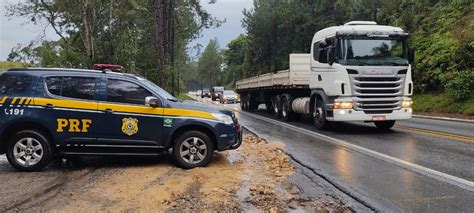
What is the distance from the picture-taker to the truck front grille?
41.4 feet

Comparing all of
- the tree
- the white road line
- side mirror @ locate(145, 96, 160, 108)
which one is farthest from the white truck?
the tree

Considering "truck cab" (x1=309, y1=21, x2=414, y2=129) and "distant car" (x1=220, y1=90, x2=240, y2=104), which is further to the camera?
"distant car" (x1=220, y1=90, x2=240, y2=104)

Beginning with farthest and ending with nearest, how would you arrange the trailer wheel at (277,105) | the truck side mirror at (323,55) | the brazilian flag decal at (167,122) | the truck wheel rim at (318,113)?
the trailer wheel at (277,105), the truck wheel rim at (318,113), the truck side mirror at (323,55), the brazilian flag decal at (167,122)

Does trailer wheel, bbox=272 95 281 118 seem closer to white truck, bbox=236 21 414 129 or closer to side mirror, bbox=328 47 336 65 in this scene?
white truck, bbox=236 21 414 129

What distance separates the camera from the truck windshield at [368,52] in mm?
12680

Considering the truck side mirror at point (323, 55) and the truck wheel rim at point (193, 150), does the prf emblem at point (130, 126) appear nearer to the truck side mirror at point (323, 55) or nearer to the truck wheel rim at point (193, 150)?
the truck wheel rim at point (193, 150)

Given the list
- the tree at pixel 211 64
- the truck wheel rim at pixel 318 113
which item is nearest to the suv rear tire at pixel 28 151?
the truck wheel rim at pixel 318 113

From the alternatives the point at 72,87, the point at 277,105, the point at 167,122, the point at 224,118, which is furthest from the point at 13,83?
the point at 277,105

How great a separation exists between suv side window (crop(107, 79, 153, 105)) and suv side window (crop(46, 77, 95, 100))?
0.31 metres

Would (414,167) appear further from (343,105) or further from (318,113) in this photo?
(318,113)

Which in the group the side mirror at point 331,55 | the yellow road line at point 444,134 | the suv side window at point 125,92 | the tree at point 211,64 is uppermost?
the tree at point 211,64

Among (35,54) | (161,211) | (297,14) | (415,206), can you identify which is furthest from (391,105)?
(297,14)

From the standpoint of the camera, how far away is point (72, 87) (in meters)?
7.94

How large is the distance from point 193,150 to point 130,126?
3.85 ft
